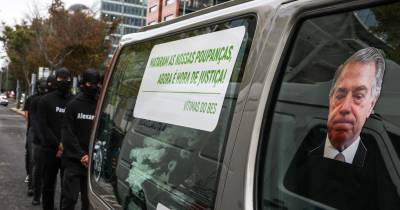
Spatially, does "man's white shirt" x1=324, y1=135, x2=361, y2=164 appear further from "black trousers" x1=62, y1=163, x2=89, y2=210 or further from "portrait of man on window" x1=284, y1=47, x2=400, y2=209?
"black trousers" x1=62, y1=163, x2=89, y2=210

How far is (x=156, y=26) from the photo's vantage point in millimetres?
2867

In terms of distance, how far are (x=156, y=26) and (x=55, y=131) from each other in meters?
3.76

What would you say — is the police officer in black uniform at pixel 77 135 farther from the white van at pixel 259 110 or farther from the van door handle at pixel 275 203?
the van door handle at pixel 275 203

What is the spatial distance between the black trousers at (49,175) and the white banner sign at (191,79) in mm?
3890

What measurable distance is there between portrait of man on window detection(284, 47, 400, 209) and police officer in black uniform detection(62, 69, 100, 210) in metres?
3.72

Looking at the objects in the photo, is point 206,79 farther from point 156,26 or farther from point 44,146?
point 44,146

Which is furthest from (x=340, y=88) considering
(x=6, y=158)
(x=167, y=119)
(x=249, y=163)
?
(x=6, y=158)

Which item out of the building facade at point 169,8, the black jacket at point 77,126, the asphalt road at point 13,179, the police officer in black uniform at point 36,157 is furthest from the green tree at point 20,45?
the black jacket at point 77,126

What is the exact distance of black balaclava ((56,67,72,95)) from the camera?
5.88 metres

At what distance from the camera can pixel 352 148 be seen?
137 centimetres

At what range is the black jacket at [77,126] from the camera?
493 centimetres

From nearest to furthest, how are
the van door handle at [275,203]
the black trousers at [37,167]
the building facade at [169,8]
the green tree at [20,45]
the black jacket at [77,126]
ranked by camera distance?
the van door handle at [275,203]
the black jacket at [77,126]
the black trousers at [37,167]
the green tree at [20,45]
the building facade at [169,8]

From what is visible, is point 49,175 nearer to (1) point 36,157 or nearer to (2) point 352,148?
(1) point 36,157

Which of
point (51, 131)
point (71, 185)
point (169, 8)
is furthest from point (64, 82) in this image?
point (169, 8)
